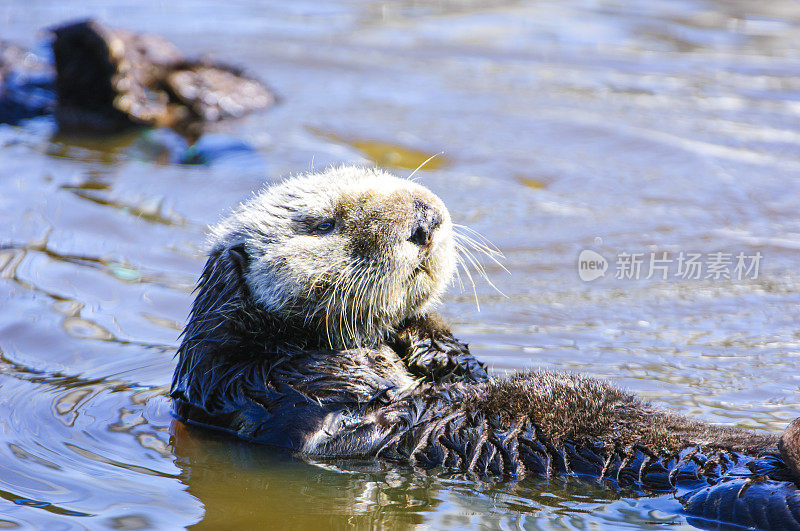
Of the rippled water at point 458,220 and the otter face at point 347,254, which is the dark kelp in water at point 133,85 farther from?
the otter face at point 347,254

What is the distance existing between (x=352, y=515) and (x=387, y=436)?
0.34 metres

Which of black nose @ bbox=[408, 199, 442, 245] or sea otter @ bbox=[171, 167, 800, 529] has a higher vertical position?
black nose @ bbox=[408, 199, 442, 245]

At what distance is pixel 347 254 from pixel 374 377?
0.50 metres

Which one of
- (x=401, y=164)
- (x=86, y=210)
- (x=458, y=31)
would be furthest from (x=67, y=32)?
(x=458, y=31)

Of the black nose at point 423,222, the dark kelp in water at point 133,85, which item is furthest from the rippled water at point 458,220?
the black nose at point 423,222

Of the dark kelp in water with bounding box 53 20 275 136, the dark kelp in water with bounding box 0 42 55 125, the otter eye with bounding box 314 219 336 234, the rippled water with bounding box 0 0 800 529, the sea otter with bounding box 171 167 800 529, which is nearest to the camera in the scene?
the sea otter with bounding box 171 167 800 529

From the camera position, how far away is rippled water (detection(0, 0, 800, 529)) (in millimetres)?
3531

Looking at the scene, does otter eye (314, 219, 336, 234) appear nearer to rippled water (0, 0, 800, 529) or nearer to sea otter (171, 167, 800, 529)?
sea otter (171, 167, 800, 529)

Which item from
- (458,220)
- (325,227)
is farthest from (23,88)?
(325,227)

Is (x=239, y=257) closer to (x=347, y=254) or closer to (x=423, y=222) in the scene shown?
(x=347, y=254)

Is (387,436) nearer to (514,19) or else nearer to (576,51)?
(576,51)

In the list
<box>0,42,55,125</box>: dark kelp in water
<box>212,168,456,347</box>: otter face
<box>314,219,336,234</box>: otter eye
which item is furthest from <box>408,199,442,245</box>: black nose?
<box>0,42,55,125</box>: dark kelp in water

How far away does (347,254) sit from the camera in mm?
3609

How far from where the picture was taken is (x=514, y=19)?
12.0 m
